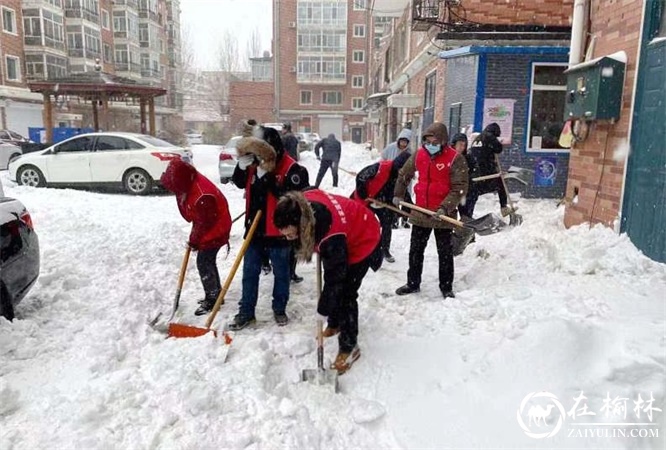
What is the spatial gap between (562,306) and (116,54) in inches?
1998

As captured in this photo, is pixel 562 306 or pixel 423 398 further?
pixel 562 306

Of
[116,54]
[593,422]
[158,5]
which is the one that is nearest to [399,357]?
[593,422]

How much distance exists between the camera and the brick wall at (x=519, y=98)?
10.6 metres

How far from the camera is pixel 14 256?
3.96 meters

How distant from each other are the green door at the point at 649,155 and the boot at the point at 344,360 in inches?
110

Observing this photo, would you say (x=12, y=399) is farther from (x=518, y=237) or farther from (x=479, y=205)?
(x=479, y=205)

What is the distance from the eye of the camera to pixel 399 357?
3.74 metres

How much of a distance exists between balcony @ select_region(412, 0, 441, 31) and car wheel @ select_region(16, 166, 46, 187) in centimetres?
887

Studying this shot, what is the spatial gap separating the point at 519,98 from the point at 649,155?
6.30 m

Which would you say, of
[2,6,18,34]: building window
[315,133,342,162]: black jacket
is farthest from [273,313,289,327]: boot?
[2,6,18,34]: building window

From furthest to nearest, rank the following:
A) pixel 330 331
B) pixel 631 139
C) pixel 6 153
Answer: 1. pixel 6 153
2. pixel 631 139
3. pixel 330 331

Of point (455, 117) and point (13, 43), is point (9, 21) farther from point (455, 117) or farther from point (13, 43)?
point (455, 117)

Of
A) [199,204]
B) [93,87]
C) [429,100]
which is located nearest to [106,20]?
[93,87]

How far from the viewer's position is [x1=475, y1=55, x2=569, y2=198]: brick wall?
10586mm
